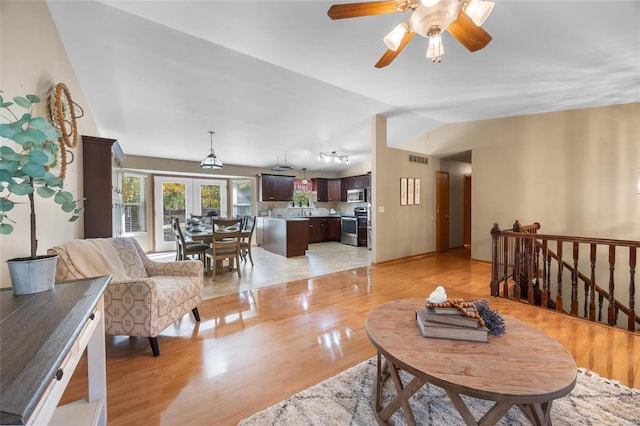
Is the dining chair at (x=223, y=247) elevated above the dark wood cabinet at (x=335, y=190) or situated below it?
below

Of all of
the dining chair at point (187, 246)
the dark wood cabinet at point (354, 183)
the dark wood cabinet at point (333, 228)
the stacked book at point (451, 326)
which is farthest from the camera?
the dark wood cabinet at point (333, 228)

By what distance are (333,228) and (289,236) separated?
265 centimetres

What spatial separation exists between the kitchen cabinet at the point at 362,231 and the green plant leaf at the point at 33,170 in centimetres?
665

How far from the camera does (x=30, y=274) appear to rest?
1.16m

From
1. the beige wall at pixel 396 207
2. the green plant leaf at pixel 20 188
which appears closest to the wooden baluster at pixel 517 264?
the beige wall at pixel 396 207

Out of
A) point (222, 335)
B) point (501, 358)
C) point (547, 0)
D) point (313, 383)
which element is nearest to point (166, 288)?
point (222, 335)

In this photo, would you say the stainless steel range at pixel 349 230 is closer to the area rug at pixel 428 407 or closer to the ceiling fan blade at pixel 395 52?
the ceiling fan blade at pixel 395 52

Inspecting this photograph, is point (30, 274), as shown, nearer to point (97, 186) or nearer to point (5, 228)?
point (5, 228)

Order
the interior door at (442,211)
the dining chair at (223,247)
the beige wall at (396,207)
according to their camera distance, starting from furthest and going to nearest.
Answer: the interior door at (442,211), the beige wall at (396,207), the dining chair at (223,247)

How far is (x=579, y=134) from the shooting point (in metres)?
4.31

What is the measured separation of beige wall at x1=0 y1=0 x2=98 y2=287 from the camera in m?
1.40

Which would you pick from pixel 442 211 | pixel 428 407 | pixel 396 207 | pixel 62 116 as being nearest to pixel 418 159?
pixel 396 207

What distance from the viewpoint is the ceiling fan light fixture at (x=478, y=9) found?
1538 mm

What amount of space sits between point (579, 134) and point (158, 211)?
28.7 ft
